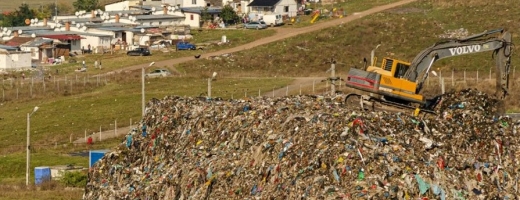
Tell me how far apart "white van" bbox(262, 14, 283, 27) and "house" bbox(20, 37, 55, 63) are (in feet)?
66.0

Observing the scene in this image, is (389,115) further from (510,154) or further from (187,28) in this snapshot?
(187,28)

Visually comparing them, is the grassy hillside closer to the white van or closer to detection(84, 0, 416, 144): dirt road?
detection(84, 0, 416, 144): dirt road

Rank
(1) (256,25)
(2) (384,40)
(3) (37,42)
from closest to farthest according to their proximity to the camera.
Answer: (2) (384,40)
(3) (37,42)
(1) (256,25)

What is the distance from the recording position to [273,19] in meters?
113

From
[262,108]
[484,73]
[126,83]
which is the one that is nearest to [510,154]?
[262,108]

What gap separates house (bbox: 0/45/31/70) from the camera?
97750 mm

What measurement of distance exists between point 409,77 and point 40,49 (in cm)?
6676

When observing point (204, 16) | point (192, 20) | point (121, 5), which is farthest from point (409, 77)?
point (121, 5)

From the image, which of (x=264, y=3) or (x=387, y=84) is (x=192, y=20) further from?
(x=387, y=84)

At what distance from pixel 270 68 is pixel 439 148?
5620 centimetres

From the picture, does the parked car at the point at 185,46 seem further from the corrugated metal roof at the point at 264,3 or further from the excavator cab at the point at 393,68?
the excavator cab at the point at 393,68

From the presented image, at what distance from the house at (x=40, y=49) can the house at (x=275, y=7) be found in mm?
20887

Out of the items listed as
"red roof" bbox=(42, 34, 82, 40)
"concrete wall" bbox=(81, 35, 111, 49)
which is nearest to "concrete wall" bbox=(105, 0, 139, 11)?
"concrete wall" bbox=(81, 35, 111, 49)

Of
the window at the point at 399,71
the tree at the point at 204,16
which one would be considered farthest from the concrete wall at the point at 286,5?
the window at the point at 399,71
